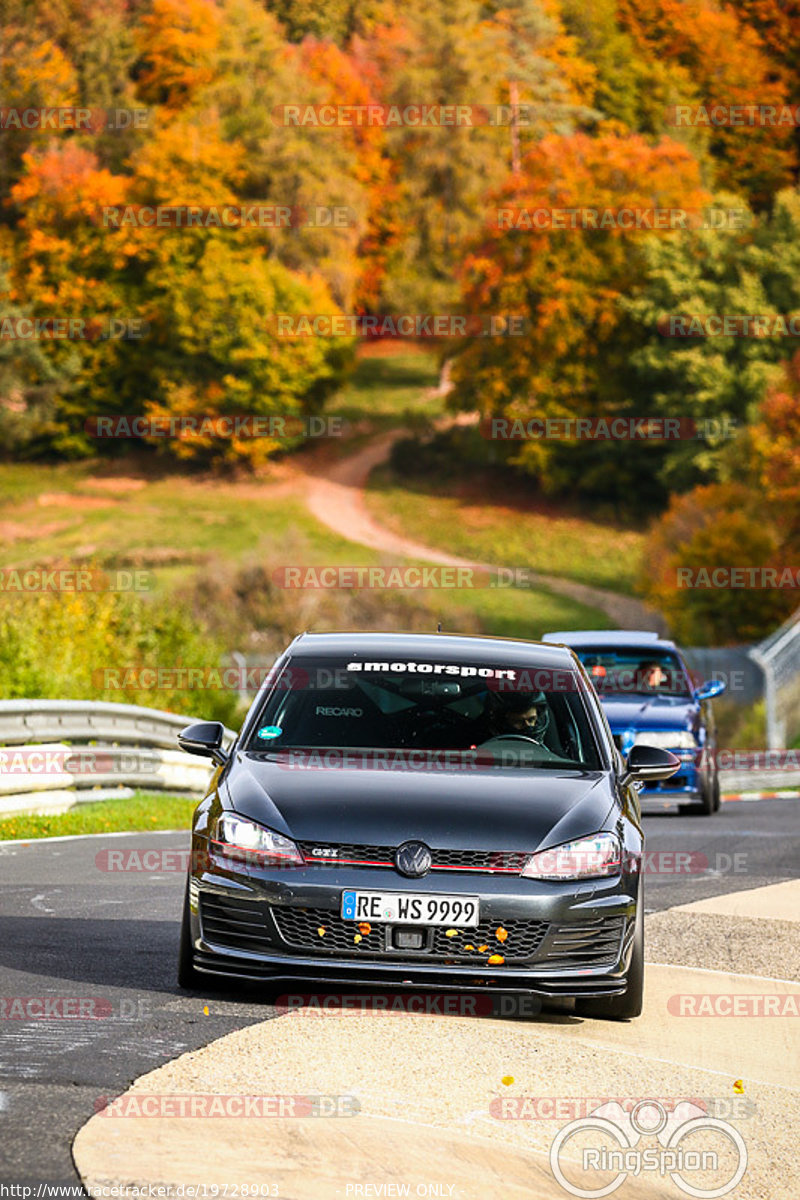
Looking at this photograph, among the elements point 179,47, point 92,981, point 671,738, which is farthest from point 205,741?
point 179,47

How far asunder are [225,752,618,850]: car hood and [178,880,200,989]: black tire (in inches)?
20.0

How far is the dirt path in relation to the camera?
70812mm

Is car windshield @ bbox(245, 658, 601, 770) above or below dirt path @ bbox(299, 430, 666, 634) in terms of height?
above

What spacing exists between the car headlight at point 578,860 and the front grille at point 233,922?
1027 millimetres

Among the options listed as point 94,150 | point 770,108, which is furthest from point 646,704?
point 770,108

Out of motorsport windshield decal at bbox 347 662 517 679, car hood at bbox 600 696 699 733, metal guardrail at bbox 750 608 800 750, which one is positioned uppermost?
motorsport windshield decal at bbox 347 662 517 679

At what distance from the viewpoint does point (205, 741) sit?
8805mm

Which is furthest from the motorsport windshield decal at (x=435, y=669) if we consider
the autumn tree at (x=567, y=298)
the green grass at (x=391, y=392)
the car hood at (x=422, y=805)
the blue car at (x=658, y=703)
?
the green grass at (x=391, y=392)

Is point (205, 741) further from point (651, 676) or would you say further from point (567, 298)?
point (567, 298)

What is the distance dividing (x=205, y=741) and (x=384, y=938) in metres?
1.59

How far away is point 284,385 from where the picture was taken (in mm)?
90375

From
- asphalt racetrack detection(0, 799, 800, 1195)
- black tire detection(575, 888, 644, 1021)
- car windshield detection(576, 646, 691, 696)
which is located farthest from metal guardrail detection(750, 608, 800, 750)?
black tire detection(575, 888, 644, 1021)

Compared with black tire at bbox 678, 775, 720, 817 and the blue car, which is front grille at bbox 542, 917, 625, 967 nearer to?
the blue car

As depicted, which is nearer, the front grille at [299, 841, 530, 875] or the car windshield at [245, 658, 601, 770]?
the front grille at [299, 841, 530, 875]
